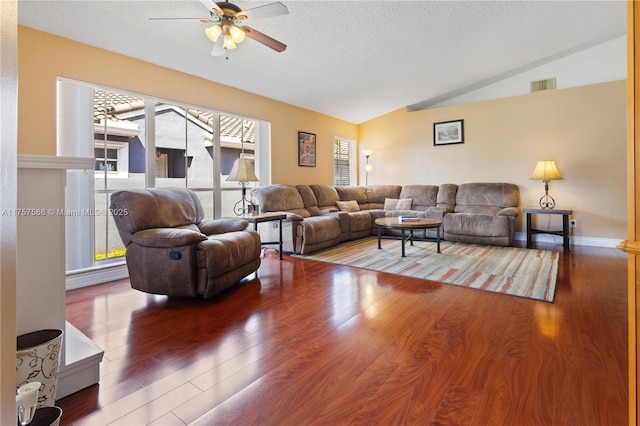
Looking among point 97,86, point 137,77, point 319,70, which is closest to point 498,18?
point 319,70

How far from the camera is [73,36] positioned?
2904 mm

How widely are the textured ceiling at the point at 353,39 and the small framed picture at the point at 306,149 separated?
601mm

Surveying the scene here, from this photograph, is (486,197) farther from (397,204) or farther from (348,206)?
(348,206)

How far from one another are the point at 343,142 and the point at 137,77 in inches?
177

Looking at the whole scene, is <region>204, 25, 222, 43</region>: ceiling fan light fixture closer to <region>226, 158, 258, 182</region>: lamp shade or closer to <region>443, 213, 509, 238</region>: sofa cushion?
<region>226, 158, 258, 182</region>: lamp shade

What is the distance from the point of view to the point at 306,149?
5863mm

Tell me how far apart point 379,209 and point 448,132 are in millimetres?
2046

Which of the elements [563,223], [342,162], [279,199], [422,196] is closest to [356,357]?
[279,199]

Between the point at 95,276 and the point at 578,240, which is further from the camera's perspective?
the point at 578,240

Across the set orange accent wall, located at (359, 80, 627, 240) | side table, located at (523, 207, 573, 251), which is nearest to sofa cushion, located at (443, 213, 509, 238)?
side table, located at (523, 207, 573, 251)

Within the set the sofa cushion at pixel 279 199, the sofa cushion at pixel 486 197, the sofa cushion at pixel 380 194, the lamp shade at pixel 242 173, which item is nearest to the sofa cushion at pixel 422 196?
the sofa cushion at pixel 380 194

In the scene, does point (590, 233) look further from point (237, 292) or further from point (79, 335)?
point (79, 335)

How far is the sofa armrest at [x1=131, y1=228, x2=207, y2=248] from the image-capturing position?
2465mm

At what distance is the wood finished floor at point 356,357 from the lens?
1.29m
